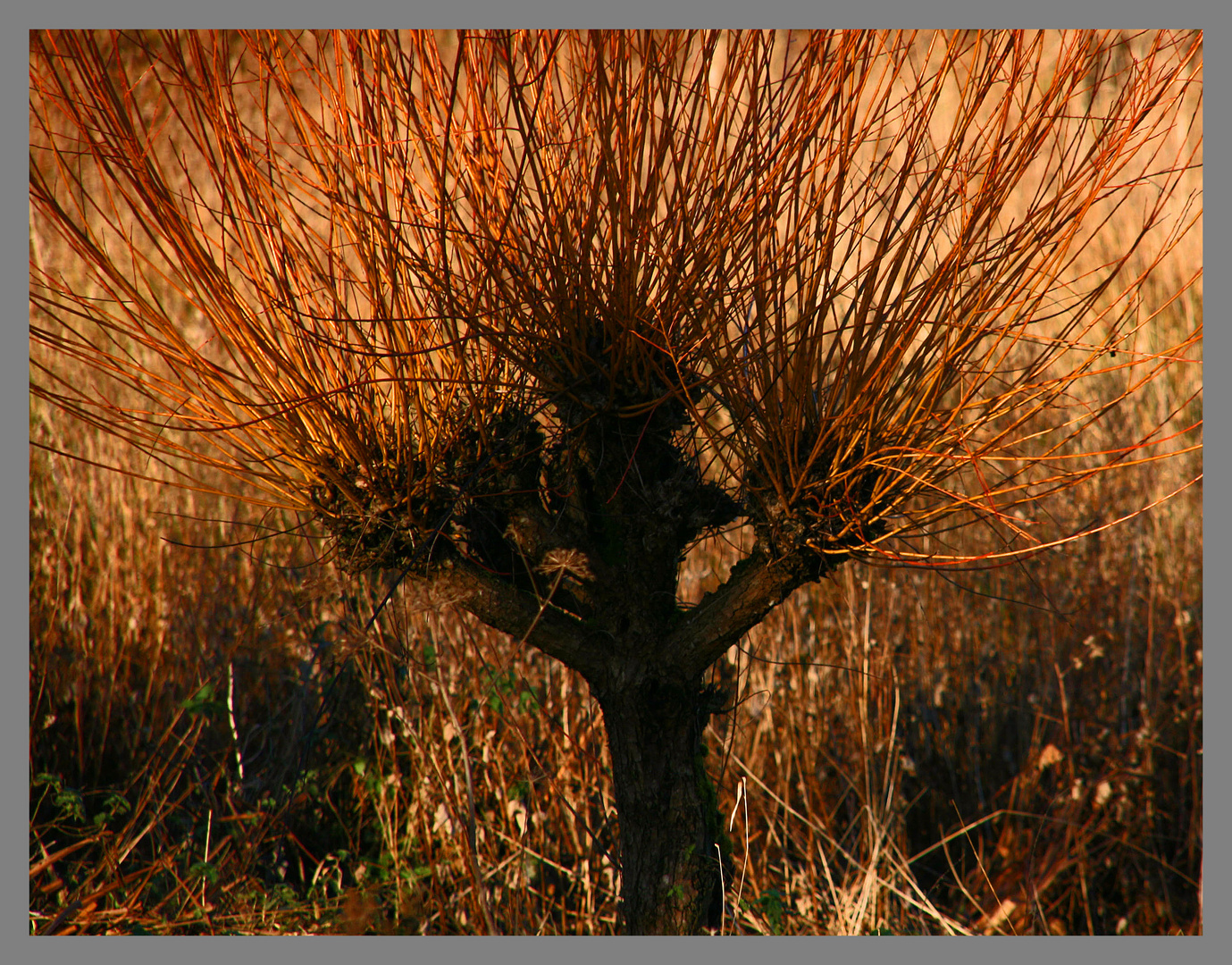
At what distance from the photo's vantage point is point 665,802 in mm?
1746

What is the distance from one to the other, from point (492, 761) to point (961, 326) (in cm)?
199

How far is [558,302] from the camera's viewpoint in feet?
4.75

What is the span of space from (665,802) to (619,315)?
0.92 meters

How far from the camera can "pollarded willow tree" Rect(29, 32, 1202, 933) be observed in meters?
1.37

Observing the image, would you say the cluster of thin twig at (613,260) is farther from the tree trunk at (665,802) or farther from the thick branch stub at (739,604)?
the tree trunk at (665,802)

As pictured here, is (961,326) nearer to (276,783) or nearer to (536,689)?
(536,689)

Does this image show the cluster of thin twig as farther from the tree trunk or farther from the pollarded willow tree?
the tree trunk

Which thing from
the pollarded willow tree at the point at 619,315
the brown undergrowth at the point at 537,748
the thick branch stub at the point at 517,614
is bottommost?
the brown undergrowth at the point at 537,748

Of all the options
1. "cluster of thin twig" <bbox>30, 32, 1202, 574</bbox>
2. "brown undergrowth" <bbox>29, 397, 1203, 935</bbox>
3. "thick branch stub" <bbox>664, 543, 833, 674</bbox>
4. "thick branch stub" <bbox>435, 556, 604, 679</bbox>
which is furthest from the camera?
"brown undergrowth" <bbox>29, 397, 1203, 935</bbox>

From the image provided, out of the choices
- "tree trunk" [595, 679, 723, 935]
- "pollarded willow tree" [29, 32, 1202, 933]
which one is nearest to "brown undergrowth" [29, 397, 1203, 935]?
"tree trunk" [595, 679, 723, 935]

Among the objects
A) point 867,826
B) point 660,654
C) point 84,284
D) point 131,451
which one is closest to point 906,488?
point 660,654

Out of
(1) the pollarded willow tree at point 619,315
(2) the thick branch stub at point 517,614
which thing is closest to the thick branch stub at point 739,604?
(1) the pollarded willow tree at point 619,315

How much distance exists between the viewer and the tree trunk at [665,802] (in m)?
1.73

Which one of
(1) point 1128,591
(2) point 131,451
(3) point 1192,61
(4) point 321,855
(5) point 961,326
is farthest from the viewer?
(2) point 131,451
